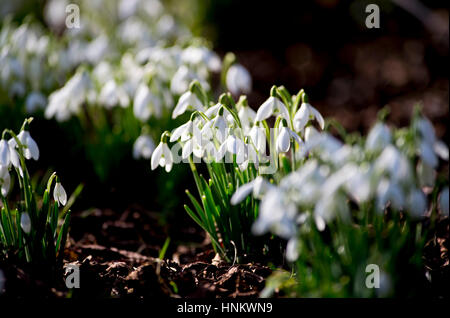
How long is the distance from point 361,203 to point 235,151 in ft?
1.60

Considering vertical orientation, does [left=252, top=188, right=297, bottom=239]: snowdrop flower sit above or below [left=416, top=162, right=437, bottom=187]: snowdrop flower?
below

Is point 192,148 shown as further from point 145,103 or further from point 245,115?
point 145,103

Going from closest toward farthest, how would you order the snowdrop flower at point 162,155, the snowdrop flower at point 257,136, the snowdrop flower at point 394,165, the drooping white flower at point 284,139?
the snowdrop flower at point 394,165
the drooping white flower at point 284,139
the snowdrop flower at point 257,136
the snowdrop flower at point 162,155

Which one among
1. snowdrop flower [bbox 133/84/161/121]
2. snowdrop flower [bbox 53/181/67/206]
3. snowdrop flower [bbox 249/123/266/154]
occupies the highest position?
snowdrop flower [bbox 133/84/161/121]

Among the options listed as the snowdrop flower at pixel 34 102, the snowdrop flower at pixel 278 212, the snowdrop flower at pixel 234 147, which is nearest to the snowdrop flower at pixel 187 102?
the snowdrop flower at pixel 234 147

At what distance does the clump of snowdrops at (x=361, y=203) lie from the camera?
1405mm

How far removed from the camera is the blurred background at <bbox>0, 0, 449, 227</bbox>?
3160 millimetres

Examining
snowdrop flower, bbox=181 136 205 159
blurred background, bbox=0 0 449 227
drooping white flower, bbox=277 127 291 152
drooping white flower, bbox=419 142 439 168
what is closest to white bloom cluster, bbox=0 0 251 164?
blurred background, bbox=0 0 449 227

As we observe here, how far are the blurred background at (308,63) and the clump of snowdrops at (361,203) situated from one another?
4.81 feet

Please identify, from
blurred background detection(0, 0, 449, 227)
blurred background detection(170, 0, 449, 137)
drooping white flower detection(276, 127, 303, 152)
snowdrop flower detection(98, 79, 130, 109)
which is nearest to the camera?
drooping white flower detection(276, 127, 303, 152)

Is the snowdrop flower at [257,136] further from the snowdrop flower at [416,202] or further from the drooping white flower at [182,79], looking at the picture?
the drooping white flower at [182,79]

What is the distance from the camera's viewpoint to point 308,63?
555 centimetres

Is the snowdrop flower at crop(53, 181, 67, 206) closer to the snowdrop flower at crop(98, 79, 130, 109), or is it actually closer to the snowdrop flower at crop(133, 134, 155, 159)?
the snowdrop flower at crop(133, 134, 155, 159)

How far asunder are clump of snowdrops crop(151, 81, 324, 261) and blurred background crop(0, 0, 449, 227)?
882mm
